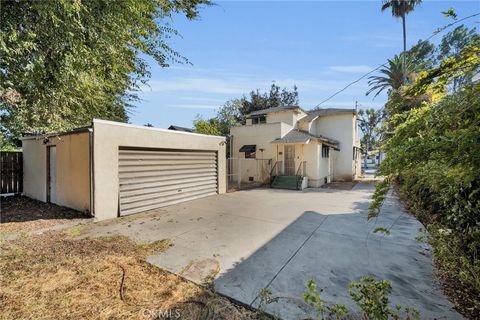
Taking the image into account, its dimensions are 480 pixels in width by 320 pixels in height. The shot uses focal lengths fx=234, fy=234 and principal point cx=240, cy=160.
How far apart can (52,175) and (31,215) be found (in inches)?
68.8

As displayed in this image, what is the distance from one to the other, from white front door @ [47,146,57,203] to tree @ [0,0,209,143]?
168 cm

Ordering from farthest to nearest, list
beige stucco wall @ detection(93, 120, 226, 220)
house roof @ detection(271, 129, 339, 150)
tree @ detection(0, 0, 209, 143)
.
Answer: house roof @ detection(271, 129, 339, 150) → beige stucco wall @ detection(93, 120, 226, 220) → tree @ detection(0, 0, 209, 143)

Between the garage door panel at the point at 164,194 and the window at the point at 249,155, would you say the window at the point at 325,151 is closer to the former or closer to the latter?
the window at the point at 249,155

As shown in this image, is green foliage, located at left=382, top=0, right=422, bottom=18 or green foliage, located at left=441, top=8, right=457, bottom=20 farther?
green foliage, located at left=382, top=0, right=422, bottom=18

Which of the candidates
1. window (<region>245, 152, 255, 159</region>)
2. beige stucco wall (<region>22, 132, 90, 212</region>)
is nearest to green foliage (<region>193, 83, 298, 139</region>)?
window (<region>245, 152, 255, 159</region>)

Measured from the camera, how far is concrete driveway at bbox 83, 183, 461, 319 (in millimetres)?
3053

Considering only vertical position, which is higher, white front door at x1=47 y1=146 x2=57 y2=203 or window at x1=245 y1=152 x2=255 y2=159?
window at x1=245 y1=152 x2=255 y2=159

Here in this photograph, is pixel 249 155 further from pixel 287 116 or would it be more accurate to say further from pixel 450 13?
pixel 450 13

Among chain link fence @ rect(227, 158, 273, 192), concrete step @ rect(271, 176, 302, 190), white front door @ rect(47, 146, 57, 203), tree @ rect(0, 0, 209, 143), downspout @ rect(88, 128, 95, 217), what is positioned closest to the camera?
tree @ rect(0, 0, 209, 143)

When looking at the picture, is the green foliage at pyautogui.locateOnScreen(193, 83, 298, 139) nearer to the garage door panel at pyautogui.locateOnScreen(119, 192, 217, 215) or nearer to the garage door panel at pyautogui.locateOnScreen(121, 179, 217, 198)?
the garage door panel at pyautogui.locateOnScreen(121, 179, 217, 198)

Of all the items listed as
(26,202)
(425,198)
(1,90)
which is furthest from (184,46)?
(425,198)

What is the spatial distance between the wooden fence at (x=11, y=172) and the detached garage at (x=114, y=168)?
1.68ft

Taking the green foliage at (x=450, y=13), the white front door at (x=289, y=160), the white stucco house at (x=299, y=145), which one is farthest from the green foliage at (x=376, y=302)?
the white front door at (x=289, y=160)

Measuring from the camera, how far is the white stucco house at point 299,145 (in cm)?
1505
